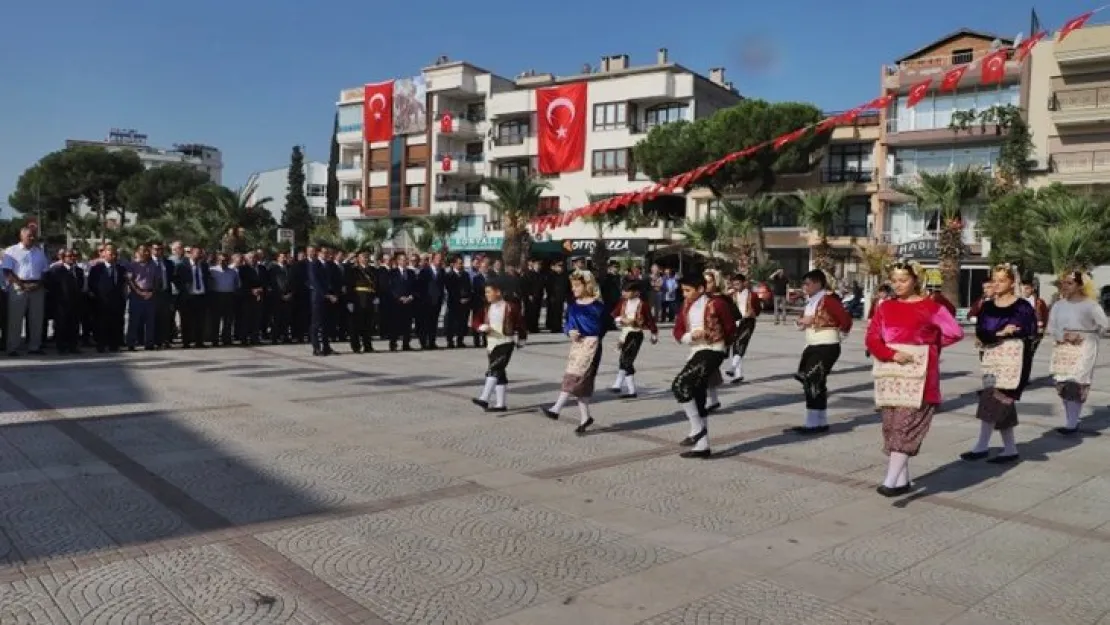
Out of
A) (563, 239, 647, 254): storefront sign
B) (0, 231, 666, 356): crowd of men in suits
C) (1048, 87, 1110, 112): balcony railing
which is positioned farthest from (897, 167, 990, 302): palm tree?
(0, 231, 666, 356): crowd of men in suits

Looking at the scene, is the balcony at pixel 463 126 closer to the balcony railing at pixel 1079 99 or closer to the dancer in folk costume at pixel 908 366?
the balcony railing at pixel 1079 99

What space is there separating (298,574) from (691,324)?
4.61 meters

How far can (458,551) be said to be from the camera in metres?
5.13

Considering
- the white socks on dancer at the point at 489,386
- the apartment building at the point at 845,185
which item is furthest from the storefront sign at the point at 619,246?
the white socks on dancer at the point at 489,386

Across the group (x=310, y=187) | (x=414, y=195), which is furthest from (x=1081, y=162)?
(x=310, y=187)

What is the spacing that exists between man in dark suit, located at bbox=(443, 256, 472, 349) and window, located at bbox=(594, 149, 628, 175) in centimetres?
3508

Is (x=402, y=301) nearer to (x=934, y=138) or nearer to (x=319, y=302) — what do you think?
(x=319, y=302)

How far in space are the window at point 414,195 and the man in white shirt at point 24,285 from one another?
160 feet

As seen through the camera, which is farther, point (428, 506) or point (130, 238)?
point (130, 238)

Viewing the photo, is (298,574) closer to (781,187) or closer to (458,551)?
(458,551)

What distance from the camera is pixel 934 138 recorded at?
42938 mm

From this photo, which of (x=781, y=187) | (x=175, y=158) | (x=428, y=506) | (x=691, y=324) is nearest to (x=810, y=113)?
(x=781, y=187)

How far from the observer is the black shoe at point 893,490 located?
6625 millimetres

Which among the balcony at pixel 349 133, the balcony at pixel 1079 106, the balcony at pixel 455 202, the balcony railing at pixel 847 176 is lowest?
the balcony at pixel 455 202
